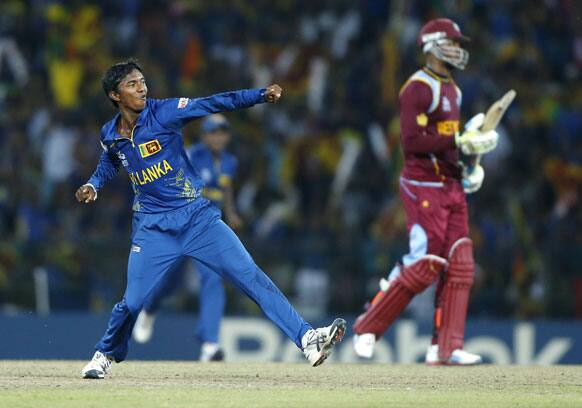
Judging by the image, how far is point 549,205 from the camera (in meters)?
15.3

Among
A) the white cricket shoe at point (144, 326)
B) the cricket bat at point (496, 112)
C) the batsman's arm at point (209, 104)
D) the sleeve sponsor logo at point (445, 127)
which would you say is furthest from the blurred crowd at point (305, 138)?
the batsman's arm at point (209, 104)

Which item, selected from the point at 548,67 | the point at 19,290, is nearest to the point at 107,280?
the point at 19,290

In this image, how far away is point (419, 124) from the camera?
10.5 m

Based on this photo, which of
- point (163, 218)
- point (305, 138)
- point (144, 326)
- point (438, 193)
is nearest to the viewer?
point (163, 218)

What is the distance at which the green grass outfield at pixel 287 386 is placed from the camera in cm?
800

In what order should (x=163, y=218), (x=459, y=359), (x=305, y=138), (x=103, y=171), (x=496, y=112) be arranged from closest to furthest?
(x=163, y=218) < (x=103, y=171) < (x=496, y=112) < (x=459, y=359) < (x=305, y=138)

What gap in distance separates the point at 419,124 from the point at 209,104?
2258 mm

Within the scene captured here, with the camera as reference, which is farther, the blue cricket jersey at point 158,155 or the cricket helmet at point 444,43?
the cricket helmet at point 444,43

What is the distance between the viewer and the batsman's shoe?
884 cm

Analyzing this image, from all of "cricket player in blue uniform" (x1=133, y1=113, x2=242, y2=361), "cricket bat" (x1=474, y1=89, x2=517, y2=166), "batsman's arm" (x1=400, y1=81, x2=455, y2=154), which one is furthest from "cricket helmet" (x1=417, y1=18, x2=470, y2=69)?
"cricket player in blue uniform" (x1=133, y1=113, x2=242, y2=361)

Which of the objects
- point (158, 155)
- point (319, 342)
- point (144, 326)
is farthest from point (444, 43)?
point (144, 326)

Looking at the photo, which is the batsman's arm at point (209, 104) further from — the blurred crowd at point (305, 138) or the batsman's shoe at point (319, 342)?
the blurred crowd at point (305, 138)

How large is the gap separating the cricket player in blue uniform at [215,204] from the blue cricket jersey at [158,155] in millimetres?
3430

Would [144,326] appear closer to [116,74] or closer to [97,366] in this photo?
[97,366]
